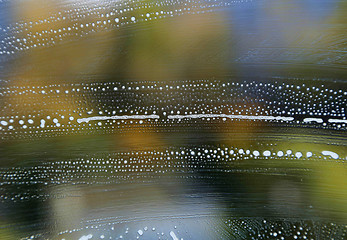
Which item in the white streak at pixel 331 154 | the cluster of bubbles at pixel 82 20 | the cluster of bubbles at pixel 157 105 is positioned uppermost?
the cluster of bubbles at pixel 82 20

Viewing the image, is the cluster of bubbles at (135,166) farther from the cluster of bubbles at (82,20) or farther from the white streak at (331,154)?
the cluster of bubbles at (82,20)

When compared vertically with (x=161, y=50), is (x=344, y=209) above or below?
below

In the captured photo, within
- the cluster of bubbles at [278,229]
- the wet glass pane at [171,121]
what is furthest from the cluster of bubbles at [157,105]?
the cluster of bubbles at [278,229]

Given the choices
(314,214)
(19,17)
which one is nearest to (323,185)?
(314,214)

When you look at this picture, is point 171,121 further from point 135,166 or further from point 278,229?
point 278,229

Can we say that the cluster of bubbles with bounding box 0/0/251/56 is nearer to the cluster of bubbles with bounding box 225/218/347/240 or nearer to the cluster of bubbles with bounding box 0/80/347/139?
the cluster of bubbles with bounding box 0/80/347/139

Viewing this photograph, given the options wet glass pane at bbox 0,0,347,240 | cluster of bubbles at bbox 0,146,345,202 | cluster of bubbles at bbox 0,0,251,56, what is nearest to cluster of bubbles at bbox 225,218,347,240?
wet glass pane at bbox 0,0,347,240

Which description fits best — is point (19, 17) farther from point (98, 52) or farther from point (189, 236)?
point (189, 236)

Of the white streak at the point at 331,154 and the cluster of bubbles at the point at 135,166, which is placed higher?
the cluster of bubbles at the point at 135,166
